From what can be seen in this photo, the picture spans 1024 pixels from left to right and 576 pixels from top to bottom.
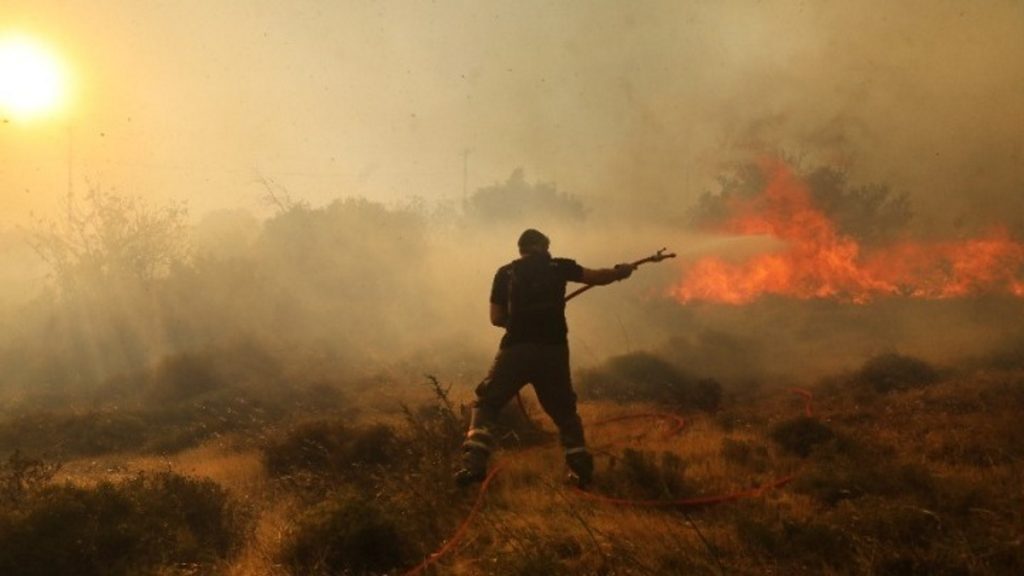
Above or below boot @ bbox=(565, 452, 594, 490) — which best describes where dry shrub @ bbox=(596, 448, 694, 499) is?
below

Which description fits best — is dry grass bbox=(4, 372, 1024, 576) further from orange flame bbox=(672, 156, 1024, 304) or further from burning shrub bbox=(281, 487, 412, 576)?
orange flame bbox=(672, 156, 1024, 304)

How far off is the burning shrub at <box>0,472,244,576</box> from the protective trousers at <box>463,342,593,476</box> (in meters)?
2.57

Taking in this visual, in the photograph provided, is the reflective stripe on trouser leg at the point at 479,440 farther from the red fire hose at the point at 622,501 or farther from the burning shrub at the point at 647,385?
the burning shrub at the point at 647,385

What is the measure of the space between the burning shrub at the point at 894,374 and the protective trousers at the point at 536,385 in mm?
9310

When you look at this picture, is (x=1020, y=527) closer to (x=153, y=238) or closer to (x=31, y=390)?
(x=31, y=390)

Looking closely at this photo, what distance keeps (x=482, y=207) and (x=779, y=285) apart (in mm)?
28806

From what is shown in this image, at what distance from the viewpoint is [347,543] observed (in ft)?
15.1

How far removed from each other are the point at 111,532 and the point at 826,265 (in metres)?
26.6

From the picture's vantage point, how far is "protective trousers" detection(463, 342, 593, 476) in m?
6.15

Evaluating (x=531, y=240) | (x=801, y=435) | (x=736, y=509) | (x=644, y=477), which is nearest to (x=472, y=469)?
(x=644, y=477)

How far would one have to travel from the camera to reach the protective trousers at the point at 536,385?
6.15 m

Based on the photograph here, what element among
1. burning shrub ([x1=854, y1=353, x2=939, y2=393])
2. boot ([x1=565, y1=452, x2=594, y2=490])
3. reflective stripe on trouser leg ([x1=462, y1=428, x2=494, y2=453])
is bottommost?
burning shrub ([x1=854, y1=353, x2=939, y2=393])

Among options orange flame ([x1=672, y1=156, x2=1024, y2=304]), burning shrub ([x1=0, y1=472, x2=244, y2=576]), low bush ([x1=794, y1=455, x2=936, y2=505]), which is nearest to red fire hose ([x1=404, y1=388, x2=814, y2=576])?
low bush ([x1=794, y1=455, x2=936, y2=505])

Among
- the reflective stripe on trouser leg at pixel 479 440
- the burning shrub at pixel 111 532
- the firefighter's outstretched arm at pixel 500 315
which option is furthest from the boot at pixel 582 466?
the burning shrub at pixel 111 532
